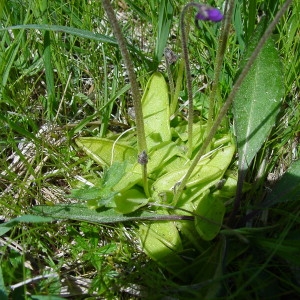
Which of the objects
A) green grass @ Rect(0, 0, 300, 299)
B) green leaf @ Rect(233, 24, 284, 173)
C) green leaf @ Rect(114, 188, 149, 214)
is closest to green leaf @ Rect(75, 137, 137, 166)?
green grass @ Rect(0, 0, 300, 299)

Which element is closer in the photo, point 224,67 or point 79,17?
point 224,67

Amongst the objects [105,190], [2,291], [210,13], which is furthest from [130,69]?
[2,291]

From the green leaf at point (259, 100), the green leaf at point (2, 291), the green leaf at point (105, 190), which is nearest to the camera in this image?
the green leaf at point (2, 291)

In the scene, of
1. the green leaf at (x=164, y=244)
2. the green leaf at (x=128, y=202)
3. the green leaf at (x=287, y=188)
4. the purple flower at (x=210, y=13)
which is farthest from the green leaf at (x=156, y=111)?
the purple flower at (x=210, y=13)

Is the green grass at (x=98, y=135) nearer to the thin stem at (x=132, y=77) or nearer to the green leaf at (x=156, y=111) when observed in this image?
the green leaf at (x=156, y=111)

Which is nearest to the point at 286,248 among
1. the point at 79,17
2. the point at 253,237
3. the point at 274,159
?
the point at 253,237

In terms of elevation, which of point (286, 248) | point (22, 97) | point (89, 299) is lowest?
point (89, 299)

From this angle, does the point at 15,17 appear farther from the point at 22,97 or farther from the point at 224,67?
the point at 224,67
